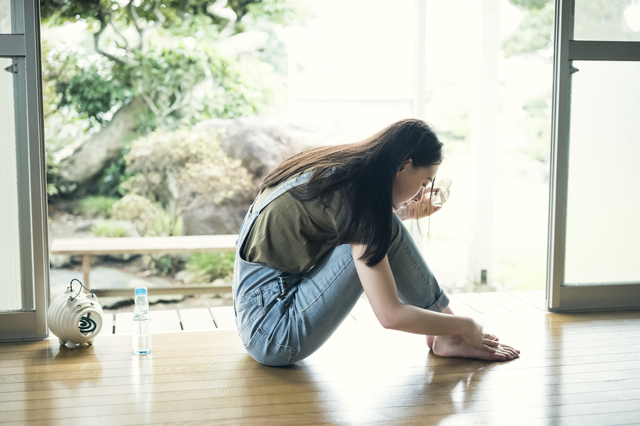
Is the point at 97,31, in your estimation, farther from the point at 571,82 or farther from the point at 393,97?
the point at 571,82

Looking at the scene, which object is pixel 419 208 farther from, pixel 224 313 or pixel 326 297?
pixel 224 313

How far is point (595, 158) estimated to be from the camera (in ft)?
9.00

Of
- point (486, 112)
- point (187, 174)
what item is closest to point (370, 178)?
point (486, 112)

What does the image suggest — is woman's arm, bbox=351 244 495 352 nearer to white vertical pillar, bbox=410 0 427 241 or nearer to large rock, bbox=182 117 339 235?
white vertical pillar, bbox=410 0 427 241

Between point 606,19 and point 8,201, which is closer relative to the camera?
point 8,201

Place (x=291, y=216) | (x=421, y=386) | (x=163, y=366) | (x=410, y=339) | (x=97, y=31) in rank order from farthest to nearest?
(x=97, y=31) → (x=410, y=339) → (x=163, y=366) → (x=421, y=386) → (x=291, y=216)

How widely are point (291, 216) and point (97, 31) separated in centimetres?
459

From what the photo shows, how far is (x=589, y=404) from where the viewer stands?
1.74 m

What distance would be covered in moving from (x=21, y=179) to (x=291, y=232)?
3.88ft

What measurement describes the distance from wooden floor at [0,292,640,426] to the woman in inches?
6.1

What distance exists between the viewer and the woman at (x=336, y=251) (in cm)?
166

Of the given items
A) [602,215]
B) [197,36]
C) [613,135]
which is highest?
[197,36]

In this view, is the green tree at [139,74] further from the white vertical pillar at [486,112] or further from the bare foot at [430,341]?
the bare foot at [430,341]

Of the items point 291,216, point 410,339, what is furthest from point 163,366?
point 410,339
